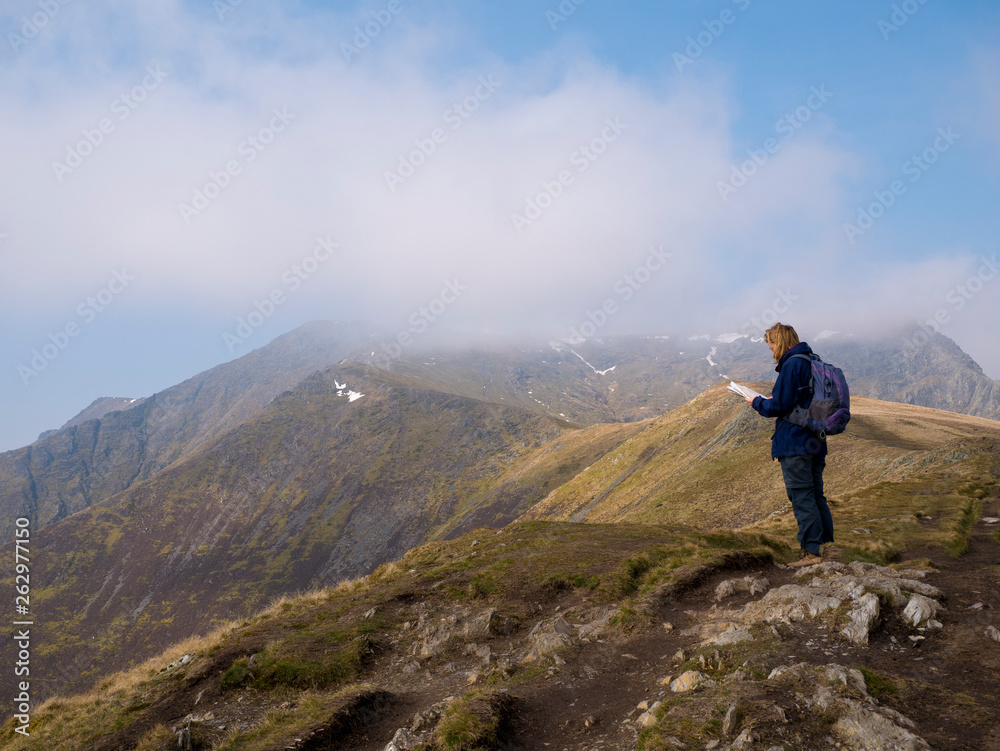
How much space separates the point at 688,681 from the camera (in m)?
8.70

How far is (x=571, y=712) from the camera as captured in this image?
9.09 metres

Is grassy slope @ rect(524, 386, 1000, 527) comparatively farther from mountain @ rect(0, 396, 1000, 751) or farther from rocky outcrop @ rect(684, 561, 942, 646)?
rocky outcrop @ rect(684, 561, 942, 646)

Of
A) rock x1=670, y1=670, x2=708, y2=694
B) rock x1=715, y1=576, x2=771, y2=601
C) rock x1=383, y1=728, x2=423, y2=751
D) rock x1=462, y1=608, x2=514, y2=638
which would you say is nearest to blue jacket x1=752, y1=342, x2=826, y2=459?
rock x1=715, y1=576, x2=771, y2=601

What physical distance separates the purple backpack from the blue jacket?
13 cm

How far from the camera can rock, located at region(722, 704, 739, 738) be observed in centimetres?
636

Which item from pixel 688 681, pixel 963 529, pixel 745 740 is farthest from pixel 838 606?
pixel 963 529

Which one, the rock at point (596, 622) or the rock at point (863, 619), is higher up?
the rock at point (863, 619)

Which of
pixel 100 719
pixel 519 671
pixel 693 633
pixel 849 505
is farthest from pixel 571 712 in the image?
pixel 849 505

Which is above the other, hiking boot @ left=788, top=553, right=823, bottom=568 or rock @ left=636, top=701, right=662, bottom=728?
rock @ left=636, top=701, right=662, bottom=728

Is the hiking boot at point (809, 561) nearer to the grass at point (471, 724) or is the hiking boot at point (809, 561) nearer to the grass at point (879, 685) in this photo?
the grass at point (879, 685)

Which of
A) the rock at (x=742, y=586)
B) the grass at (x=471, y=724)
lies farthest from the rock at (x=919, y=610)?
the grass at (x=471, y=724)

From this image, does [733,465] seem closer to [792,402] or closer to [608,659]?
[792,402]

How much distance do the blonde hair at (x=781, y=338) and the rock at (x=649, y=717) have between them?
792 cm

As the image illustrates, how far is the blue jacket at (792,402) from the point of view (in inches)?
432
